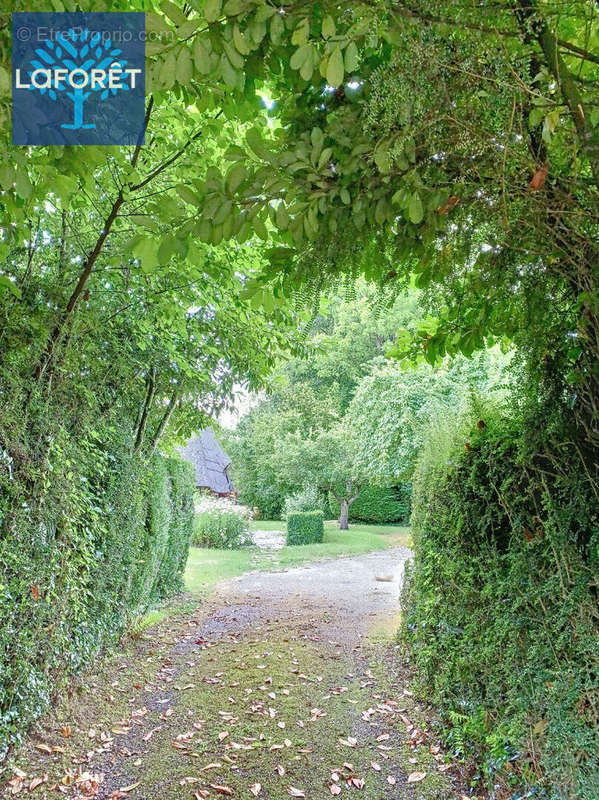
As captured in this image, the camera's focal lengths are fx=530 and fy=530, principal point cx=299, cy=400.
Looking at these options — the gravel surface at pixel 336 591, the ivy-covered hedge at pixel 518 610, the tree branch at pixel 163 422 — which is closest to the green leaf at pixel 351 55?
the ivy-covered hedge at pixel 518 610

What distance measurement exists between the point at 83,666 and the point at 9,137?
3.99m

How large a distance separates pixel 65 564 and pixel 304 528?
13.6 m

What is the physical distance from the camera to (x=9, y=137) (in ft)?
6.79

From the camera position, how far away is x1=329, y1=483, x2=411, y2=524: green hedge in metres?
23.0

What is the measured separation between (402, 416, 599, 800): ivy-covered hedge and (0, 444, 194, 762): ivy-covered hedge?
2.78 metres

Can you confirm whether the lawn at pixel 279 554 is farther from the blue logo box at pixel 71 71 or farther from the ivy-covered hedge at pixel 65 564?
the blue logo box at pixel 71 71

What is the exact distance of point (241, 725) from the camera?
3.94 m

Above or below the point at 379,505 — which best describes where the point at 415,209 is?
above

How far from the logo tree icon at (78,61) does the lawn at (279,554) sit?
8.28m

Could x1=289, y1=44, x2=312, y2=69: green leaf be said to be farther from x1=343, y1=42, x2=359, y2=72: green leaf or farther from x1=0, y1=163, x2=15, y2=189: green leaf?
x1=0, y1=163, x2=15, y2=189: green leaf

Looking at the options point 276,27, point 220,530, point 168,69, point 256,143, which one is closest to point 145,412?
point 256,143

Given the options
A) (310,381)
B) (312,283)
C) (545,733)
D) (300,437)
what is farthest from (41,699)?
(310,381)

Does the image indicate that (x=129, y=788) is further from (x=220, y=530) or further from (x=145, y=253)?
(x=220, y=530)

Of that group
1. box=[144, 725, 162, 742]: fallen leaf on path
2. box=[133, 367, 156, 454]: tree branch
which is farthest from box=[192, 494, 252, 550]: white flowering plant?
box=[144, 725, 162, 742]: fallen leaf on path
